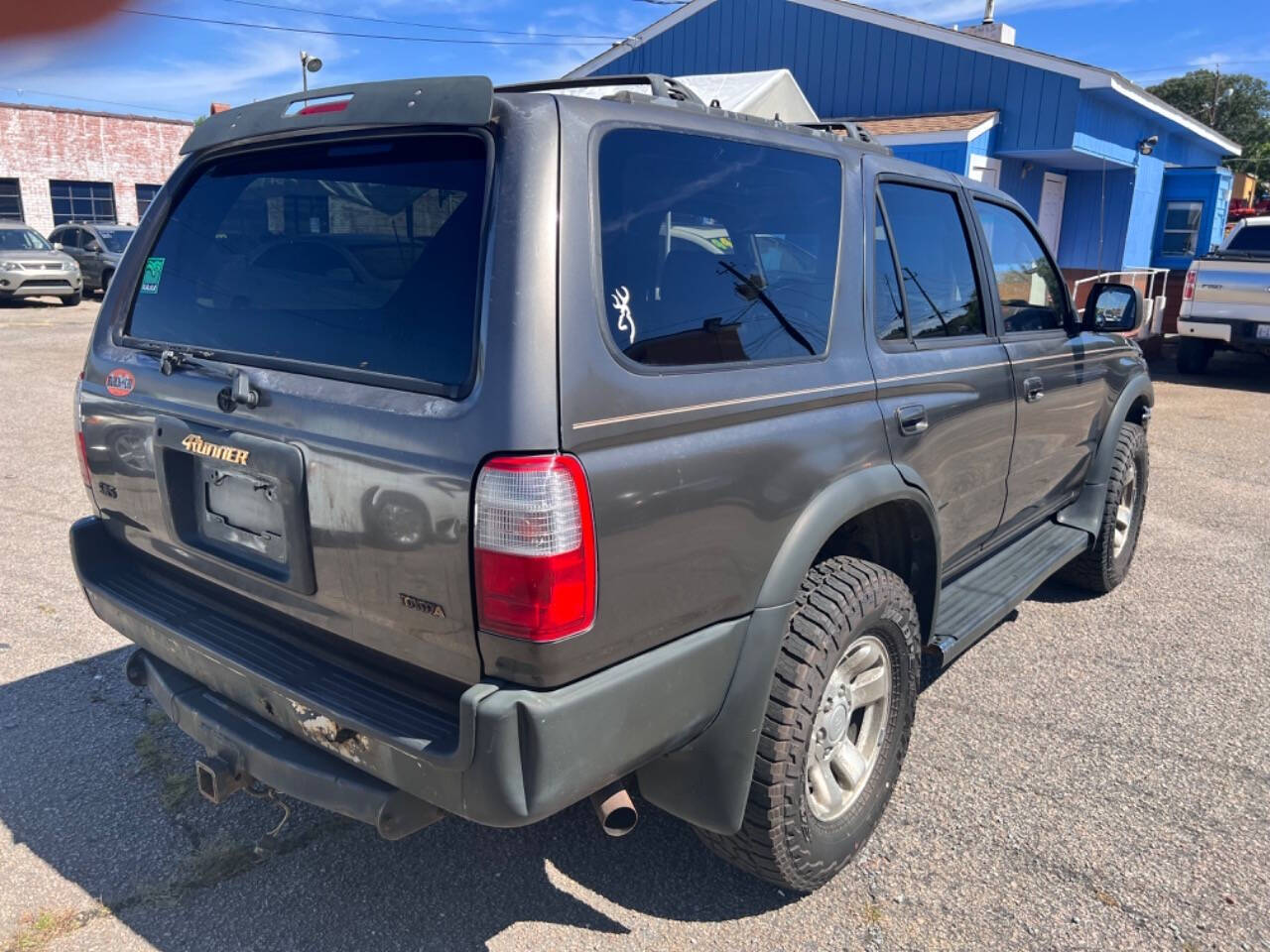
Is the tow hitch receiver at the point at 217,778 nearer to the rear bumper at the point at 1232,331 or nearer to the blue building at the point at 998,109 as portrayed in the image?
the rear bumper at the point at 1232,331

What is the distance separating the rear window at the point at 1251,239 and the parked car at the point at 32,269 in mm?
19528

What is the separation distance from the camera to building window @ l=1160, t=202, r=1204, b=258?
19016 millimetres

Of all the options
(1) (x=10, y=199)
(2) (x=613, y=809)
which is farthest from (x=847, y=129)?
(1) (x=10, y=199)

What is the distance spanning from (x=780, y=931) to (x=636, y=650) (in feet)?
3.38

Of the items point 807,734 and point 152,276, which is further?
point 152,276

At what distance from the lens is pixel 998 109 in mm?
15289

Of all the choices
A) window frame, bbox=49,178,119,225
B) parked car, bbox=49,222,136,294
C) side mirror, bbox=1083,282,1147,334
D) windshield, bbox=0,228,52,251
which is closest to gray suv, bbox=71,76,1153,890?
side mirror, bbox=1083,282,1147,334

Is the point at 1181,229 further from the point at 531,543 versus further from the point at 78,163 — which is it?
the point at 78,163

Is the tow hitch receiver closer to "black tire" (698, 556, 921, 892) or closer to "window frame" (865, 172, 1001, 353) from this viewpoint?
"black tire" (698, 556, 921, 892)

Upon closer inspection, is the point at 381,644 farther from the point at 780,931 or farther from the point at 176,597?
the point at 780,931

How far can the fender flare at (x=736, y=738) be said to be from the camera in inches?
91.0

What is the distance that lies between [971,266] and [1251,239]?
11.9m

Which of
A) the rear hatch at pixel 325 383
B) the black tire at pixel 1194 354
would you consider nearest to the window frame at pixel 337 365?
the rear hatch at pixel 325 383

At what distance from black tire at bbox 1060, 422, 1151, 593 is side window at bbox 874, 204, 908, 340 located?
2266mm
